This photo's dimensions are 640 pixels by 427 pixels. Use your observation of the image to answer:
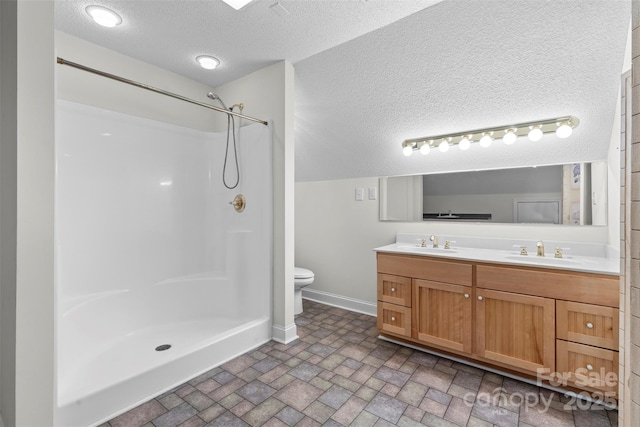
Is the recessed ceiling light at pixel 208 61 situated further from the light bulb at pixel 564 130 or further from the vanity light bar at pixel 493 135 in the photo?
the light bulb at pixel 564 130

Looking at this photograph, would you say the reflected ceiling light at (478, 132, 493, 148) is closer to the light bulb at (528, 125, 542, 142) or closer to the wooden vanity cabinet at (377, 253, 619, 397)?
the light bulb at (528, 125, 542, 142)

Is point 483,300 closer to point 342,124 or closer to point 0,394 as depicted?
point 342,124

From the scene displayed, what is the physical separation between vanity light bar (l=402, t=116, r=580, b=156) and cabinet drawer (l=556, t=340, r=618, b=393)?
4.09 ft

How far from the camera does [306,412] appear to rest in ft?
4.84

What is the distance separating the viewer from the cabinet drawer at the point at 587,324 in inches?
58.0

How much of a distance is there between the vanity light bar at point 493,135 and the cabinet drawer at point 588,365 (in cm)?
125

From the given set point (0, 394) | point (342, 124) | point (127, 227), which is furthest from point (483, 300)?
point (127, 227)

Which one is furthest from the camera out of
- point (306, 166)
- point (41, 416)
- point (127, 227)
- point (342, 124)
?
point (306, 166)

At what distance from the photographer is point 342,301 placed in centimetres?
305

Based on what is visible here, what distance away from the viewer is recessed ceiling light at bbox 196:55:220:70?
2.30m

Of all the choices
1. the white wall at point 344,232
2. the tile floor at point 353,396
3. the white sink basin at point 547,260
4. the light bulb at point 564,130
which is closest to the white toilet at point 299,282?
the white wall at point 344,232

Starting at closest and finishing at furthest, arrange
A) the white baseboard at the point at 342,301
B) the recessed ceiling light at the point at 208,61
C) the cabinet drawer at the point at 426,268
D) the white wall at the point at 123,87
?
the cabinet drawer at the point at 426,268
the white wall at the point at 123,87
the recessed ceiling light at the point at 208,61
the white baseboard at the point at 342,301

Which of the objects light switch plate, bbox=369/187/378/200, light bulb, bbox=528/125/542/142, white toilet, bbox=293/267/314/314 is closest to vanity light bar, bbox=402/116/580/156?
light bulb, bbox=528/125/542/142

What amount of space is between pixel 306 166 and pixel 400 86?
4.53 feet
